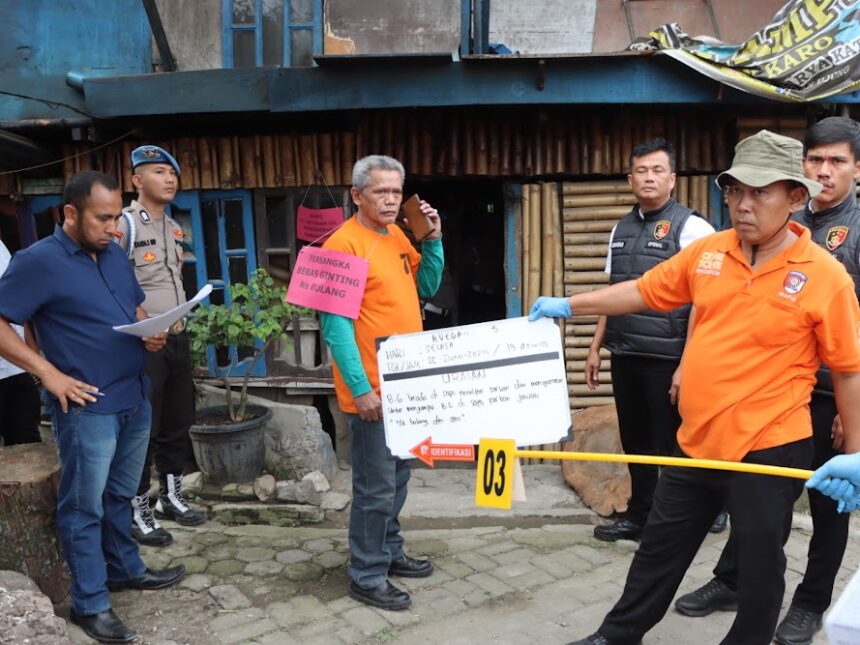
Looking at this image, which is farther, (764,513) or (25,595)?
(25,595)

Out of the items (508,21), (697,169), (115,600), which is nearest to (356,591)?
(115,600)

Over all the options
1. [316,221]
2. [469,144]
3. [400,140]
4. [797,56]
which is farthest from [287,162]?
[797,56]

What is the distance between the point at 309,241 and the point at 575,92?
8.56ft

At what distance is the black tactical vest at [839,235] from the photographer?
3410 millimetres

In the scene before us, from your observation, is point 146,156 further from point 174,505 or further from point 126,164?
point 174,505

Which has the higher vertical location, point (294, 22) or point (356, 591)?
point (294, 22)

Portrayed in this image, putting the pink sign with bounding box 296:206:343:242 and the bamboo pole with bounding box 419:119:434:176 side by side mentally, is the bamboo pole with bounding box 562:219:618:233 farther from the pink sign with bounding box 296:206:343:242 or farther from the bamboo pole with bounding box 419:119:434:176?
the pink sign with bounding box 296:206:343:242

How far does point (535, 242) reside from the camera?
21.2ft

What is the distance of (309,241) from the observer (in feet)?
21.6

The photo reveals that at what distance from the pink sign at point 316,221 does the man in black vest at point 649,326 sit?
2725 mm

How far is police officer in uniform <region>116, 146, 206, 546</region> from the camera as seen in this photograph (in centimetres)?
465

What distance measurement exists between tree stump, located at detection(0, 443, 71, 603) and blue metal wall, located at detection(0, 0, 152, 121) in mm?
4064

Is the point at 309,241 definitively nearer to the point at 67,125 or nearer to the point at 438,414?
the point at 67,125

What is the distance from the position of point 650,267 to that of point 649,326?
0.35 meters
